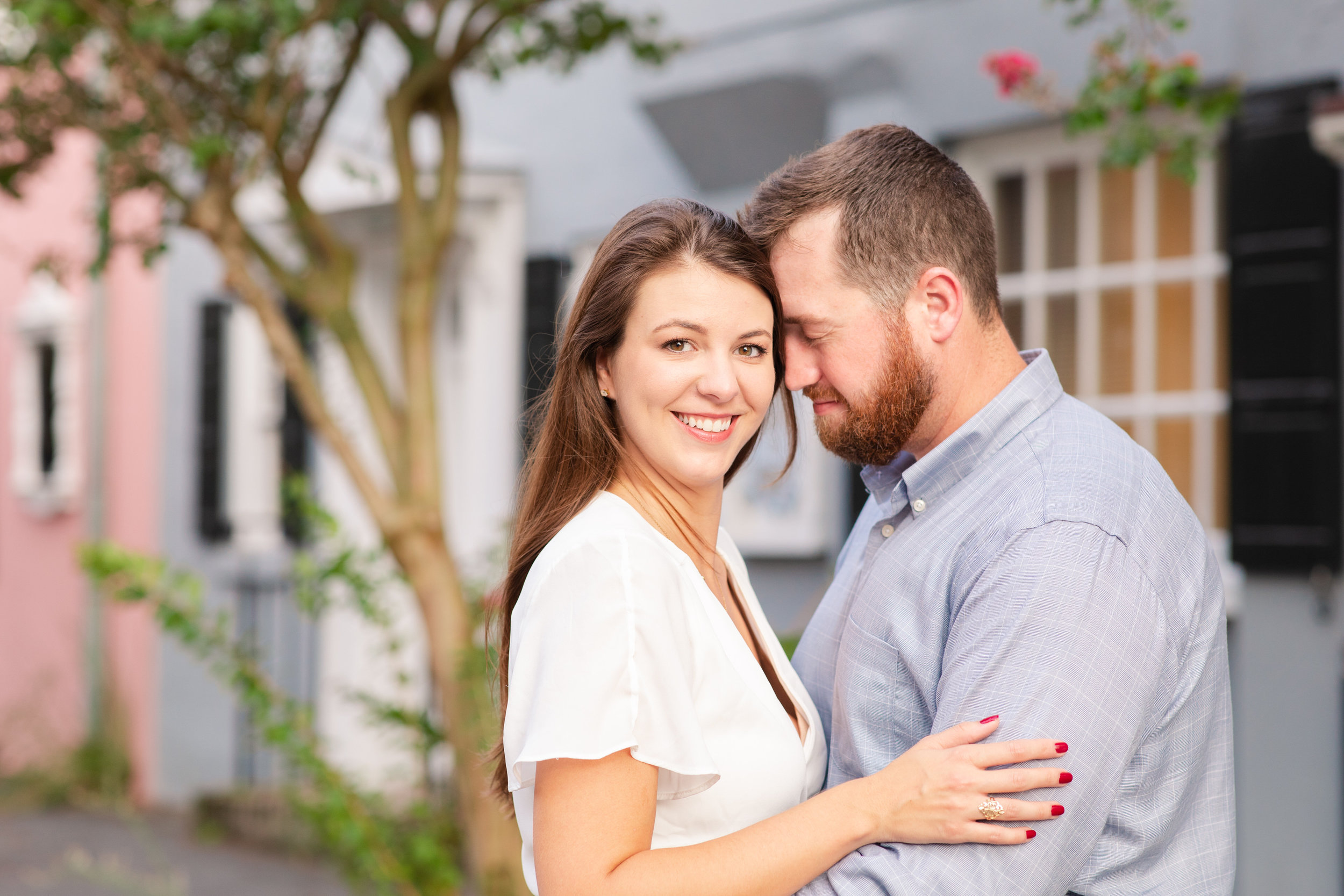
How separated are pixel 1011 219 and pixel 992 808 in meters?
4.09

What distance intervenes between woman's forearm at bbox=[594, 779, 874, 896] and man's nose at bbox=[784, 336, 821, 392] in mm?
612

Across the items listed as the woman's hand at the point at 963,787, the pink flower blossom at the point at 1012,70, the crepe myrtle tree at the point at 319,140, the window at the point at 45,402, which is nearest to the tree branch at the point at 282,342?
the crepe myrtle tree at the point at 319,140

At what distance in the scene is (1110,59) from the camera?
3.79 meters

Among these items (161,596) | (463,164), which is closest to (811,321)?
(161,596)

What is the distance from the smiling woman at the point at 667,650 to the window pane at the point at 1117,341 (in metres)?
3.27

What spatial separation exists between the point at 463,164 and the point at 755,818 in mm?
5330

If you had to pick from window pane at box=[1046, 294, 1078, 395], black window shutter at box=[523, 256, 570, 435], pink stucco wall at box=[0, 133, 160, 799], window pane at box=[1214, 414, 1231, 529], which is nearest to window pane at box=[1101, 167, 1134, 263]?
window pane at box=[1046, 294, 1078, 395]

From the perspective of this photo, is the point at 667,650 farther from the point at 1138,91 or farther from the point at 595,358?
the point at 1138,91

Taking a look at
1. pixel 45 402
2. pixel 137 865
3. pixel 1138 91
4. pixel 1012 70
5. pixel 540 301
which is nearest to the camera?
pixel 1138 91

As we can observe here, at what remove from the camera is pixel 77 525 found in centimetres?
962

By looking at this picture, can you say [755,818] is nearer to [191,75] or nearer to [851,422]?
[851,422]

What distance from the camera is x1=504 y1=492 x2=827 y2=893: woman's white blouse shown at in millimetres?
1625

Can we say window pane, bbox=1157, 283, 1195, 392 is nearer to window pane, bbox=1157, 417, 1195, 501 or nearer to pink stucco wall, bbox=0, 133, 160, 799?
window pane, bbox=1157, 417, 1195, 501

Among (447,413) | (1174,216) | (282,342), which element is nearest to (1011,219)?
(1174,216)
